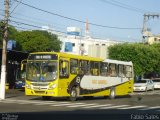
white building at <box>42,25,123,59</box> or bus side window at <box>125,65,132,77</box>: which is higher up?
white building at <box>42,25,123,59</box>

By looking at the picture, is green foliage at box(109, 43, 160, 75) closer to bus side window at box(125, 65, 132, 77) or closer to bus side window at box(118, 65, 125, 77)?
bus side window at box(125, 65, 132, 77)

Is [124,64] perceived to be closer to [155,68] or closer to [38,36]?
[155,68]

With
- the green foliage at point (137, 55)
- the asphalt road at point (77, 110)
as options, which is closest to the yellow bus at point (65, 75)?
the asphalt road at point (77, 110)

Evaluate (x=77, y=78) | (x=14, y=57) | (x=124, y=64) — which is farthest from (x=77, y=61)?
(x=14, y=57)

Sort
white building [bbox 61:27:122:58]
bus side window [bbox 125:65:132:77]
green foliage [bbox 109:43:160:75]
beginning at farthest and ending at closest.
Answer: white building [bbox 61:27:122:58], green foliage [bbox 109:43:160:75], bus side window [bbox 125:65:132:77]

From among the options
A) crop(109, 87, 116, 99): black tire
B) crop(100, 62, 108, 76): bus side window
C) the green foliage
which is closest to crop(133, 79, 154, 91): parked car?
the green foliage

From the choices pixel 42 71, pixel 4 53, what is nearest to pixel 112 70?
pixel 42 71

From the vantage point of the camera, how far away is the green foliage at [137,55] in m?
61.7

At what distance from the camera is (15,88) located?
1797 inches

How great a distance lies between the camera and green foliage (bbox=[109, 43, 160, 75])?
202 ft

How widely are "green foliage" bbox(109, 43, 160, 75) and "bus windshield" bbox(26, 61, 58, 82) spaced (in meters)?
33.4

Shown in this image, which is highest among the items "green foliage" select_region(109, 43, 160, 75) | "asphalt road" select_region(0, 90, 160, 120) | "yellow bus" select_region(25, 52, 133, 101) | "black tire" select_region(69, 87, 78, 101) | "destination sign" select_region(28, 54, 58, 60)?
"green foliage" select_region(109, 43, 160, 75)

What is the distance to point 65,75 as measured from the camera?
96.0 feet

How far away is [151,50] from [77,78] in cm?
3470
